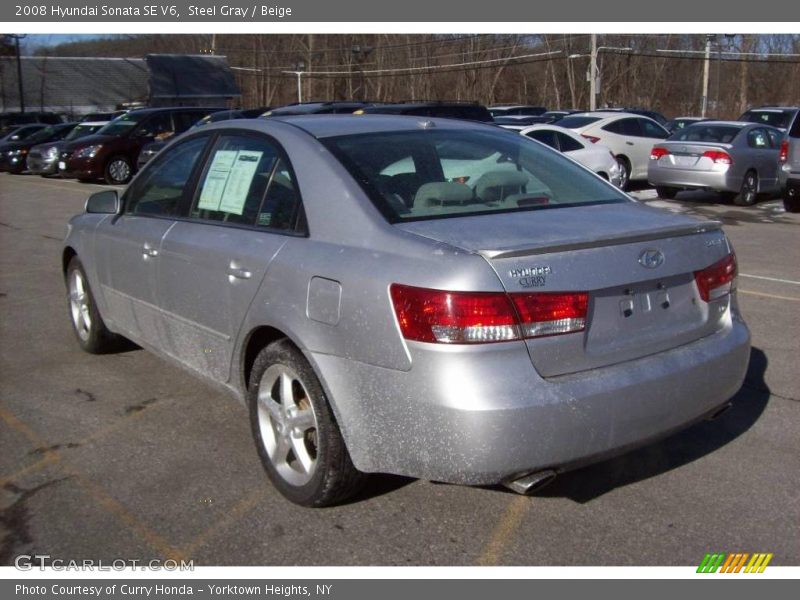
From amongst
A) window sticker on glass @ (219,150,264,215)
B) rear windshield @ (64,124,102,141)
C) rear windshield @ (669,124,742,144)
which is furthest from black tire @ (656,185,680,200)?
rear windshield @ (64,124,102,141)

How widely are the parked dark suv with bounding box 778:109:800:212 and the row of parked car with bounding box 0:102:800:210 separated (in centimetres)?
2

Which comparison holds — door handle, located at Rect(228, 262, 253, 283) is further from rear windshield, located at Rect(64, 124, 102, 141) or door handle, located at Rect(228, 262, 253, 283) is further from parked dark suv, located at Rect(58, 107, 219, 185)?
rear windshield, located at Rect(64, 124, 102, 141)

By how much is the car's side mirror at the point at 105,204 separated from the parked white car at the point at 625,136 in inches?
509

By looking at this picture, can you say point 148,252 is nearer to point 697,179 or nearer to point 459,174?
point 459,174

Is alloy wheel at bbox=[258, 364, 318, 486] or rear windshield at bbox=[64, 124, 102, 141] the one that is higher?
rear windshield at bbox=[64, 124, 102, 141]

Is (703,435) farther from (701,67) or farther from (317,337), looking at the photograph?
(701,67)

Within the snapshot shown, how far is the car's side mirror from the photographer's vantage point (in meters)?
5.33

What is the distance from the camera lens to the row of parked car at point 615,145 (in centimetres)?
1425

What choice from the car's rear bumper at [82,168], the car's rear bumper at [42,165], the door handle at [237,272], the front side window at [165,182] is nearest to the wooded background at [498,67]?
the car's rear bumper at [42,165]

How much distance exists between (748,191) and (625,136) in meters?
3.11

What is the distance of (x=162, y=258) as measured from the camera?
4570 mm

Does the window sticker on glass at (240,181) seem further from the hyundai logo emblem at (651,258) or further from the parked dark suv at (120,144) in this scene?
the parked dark suv at (120,144)

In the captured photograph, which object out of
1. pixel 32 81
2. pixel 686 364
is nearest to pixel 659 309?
pixel 686 364

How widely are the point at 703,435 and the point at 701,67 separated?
64005 millimetres
